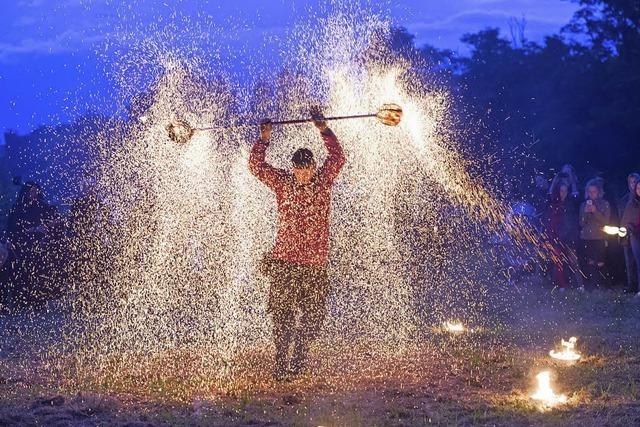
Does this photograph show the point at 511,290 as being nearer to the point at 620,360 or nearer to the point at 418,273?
the point at 418,273

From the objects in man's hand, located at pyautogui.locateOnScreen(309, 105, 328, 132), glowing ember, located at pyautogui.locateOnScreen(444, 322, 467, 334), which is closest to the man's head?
man's hand, located at pyautogui.locateOnScreen(309, 105, 328, 132)

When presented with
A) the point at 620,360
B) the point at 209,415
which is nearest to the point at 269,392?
the point at 209,415

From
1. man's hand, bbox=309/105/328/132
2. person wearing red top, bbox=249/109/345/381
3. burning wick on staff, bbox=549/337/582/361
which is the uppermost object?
man's hand, bbox=309/105/328/132

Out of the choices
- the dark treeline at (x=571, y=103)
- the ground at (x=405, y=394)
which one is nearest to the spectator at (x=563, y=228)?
the ground at (x=405, y=394)

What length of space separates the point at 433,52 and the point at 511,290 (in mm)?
32942

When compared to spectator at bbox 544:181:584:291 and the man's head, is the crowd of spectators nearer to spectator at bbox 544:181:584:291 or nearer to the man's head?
spectator at bbox 544:181:584:291

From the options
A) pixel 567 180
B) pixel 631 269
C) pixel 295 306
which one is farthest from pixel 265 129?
pixel 567 180

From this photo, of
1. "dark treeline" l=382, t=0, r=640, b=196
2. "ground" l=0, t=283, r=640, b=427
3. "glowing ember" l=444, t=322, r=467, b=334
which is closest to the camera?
"ground" l=0, t=283, r=640, b=427

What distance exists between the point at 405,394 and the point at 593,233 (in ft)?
25.1

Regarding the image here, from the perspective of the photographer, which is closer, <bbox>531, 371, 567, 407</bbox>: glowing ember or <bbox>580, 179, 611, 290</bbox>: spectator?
<bbox>531, 371, 567, 407</bbox>: glowing ember

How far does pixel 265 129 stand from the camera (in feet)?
23.9

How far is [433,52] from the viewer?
45.4m

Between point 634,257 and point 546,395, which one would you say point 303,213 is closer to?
point 546,395

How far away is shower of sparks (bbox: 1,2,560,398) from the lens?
855cm
